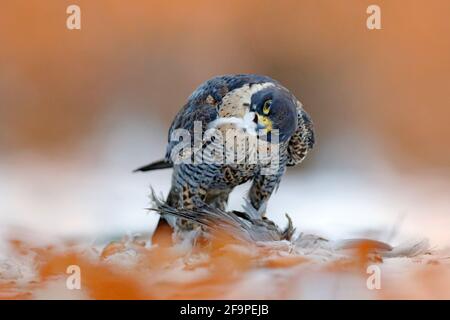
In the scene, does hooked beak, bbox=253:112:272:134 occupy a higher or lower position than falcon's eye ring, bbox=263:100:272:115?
lower

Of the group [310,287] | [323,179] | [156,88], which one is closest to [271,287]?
[310,287]

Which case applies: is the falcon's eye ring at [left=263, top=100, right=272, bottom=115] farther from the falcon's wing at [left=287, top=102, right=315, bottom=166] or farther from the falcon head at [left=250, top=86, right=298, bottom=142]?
the falcon's wing at [left=287, top=102, right=315, bottom=166]

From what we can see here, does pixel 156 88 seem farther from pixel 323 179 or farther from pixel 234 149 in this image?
pixel 234 149

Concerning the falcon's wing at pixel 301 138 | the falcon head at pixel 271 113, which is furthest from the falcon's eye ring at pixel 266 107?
the falcon's wing at pixel 301 138

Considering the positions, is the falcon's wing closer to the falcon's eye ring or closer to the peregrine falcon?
the peregrine falcon

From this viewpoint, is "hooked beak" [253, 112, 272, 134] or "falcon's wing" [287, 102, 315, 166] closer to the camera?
"hooked beak" [253, 112, 272, 134]

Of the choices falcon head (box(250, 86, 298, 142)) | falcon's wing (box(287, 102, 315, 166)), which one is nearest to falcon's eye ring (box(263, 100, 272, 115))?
falcon head (box(250, 86, 298, 142))

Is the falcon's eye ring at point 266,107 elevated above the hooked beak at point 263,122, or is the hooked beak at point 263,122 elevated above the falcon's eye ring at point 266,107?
the falcon's eye ring at point 266,107

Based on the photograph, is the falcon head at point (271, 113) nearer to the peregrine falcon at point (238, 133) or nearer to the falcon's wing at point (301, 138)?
the peregrine falcon at point (238, 133)

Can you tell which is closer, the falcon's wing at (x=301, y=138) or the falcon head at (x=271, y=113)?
the falcon head at (x=271, y=113)
